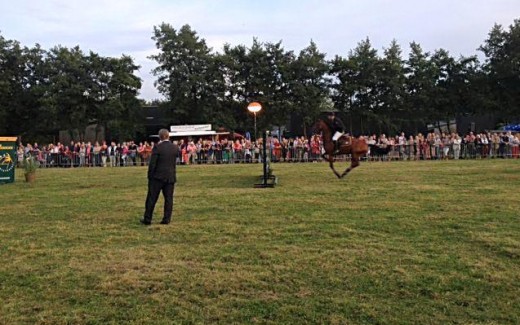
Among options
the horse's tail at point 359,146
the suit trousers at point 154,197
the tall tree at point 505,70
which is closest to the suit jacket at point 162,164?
the suit trousers at point 154,197

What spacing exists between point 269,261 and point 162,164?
150 inches

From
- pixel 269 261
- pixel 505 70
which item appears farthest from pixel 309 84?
pixel 269 261

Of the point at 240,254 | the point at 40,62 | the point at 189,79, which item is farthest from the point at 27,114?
the point at 240,254

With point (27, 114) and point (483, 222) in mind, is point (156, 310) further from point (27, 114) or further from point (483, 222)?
point (27, 114)

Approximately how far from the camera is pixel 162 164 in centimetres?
974

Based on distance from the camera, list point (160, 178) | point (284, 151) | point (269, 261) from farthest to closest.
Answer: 1. point (284, 151)
2. point (160, 178)
3. point (269, 261)

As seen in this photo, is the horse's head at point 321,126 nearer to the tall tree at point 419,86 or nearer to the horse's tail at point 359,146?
the horse's tail at point 359,146

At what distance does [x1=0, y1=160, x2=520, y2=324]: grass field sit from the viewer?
515 cm

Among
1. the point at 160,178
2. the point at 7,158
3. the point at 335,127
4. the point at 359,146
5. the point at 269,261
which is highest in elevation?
the point at 335,127

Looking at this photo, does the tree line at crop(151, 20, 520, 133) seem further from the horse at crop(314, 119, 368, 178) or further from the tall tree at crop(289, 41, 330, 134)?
the horse at crop(314, 119, 368, 178)

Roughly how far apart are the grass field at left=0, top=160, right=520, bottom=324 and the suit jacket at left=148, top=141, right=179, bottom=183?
3.19 ft

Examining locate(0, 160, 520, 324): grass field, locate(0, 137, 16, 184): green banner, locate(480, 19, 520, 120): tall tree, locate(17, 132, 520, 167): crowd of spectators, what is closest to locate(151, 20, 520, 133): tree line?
locate(480, 19, 520, 120): tall tree

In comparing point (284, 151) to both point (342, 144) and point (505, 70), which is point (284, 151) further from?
point (505, 70)

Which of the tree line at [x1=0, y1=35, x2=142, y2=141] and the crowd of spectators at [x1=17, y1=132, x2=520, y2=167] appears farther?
the tree line at [x1=0, y1=35, x2=142, y2=141]
